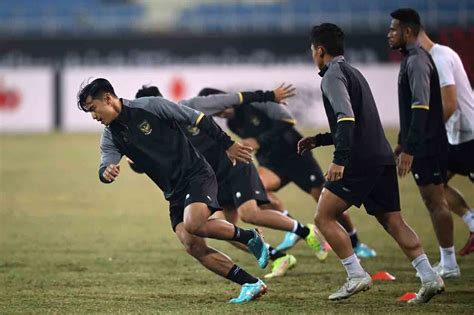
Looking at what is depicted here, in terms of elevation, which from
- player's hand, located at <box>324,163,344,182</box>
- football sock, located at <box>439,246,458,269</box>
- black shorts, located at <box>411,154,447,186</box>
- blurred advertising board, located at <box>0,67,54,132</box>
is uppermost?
player's hand, located at <box>324,163,344,182</box>

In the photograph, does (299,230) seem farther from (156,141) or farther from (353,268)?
(156,141)

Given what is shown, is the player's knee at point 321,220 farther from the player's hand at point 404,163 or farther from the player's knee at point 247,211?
the player's knee at point 247,211

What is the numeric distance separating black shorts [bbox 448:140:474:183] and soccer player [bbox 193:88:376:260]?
1.60 meters

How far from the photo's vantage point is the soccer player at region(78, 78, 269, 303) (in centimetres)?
870

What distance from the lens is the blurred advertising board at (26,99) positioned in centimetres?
3198

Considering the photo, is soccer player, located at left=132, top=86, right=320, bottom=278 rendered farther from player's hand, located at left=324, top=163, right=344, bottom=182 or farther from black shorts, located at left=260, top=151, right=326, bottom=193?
player's hand, located at left=324, top=163, right=344, bottom=182

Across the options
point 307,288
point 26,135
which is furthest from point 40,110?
point 307,288

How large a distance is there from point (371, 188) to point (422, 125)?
78 centimetres

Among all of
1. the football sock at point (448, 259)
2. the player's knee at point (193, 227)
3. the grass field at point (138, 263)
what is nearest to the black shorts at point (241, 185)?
the grass field at point (138, 263)

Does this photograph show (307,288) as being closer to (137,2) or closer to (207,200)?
(207,200)

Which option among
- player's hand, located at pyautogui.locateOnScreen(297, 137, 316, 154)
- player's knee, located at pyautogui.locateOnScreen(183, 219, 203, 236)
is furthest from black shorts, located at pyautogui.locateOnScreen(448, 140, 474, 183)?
player's knee, located at pyautogui.locateOnScreen(183, 219, 203, 236)

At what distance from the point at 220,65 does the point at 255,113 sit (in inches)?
768

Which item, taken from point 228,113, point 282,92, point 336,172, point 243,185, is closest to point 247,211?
point 243,185

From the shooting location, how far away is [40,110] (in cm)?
3222
